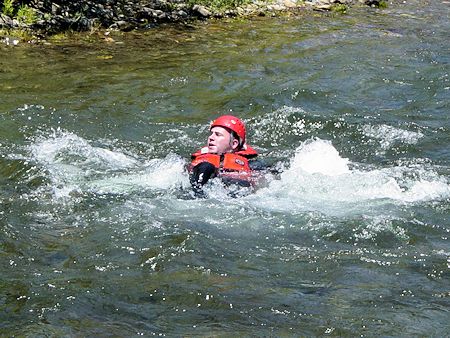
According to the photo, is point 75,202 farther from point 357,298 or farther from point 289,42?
point 289,42

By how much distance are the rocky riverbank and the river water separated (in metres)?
0.86

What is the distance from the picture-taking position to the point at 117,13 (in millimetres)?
18141

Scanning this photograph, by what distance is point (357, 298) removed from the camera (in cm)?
568

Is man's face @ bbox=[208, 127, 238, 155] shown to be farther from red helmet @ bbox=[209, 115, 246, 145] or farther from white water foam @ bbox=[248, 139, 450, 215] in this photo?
white water foam @ bbox=[248, 139, 450, 215]

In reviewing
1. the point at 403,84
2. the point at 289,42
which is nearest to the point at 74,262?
the point at 403,84

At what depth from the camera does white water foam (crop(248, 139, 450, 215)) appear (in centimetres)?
805

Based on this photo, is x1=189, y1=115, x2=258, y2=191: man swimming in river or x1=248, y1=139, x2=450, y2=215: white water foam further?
x1=189, y1=115, x2=258, y2=191: man swimming in river

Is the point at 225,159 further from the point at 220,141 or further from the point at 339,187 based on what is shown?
the point at 339,187

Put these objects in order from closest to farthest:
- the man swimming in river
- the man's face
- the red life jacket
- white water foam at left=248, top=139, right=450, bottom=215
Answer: white water foam at left=248, top=139, right=450, bottom=215 → the man swimming in river → the red life jacket → the man's face

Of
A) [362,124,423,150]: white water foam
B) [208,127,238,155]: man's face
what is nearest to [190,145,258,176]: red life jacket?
[208,127,238,155]: man's face

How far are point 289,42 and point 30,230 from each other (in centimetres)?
1134

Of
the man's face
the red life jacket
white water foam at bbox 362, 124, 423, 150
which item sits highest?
the man's face

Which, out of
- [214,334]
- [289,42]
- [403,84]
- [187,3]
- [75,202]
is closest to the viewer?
[214,334]

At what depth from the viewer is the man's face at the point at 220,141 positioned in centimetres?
904
